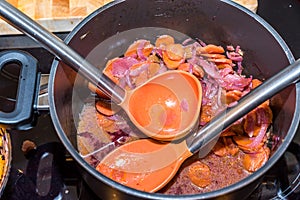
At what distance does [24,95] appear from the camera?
780 millimetres

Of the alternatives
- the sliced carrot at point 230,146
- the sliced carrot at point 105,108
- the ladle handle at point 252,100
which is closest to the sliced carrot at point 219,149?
the sliced carrot at point 230,146

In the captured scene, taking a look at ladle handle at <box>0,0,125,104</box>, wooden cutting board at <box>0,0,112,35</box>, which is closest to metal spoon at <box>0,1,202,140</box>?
ladle handle at <box>0,0,125,104</box>

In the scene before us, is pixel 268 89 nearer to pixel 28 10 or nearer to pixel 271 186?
pixel 271 186

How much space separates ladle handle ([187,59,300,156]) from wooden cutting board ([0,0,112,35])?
0.43 m

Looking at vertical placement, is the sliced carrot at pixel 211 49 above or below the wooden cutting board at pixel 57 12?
below

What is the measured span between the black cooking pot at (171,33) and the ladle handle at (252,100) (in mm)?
66

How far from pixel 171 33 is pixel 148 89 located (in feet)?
0.61

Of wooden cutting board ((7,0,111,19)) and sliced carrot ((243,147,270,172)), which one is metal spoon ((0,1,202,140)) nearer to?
sliced carrot ((243,147,270,172))

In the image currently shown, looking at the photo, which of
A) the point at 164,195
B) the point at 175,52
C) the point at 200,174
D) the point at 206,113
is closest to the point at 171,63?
the point at 175,52

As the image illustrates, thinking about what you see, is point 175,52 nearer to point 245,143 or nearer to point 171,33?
point 171,33

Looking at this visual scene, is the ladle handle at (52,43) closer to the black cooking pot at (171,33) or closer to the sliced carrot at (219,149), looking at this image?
the black cooking pot at (171,33)

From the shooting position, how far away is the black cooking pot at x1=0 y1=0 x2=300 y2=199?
83 centimetres

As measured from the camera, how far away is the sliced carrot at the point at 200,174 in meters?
0.87

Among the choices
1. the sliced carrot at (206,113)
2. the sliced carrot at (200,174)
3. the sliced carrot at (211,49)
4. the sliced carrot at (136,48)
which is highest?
the sliced carrot at (136,48)
